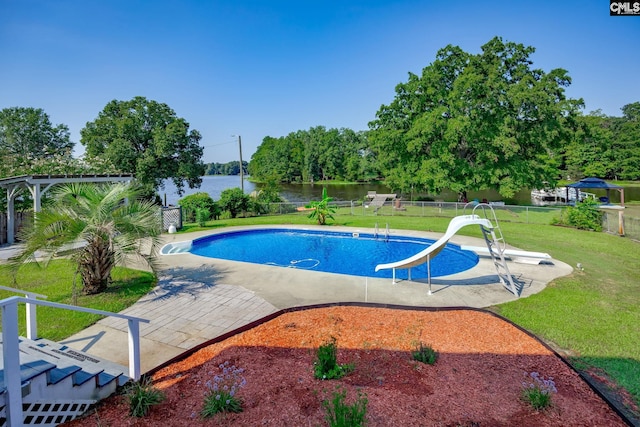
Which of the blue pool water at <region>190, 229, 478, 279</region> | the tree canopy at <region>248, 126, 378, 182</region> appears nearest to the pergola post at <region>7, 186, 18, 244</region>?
the blue pool water at <region>190, 229, 478, 279</region>

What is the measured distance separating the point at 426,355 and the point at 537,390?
1222mm

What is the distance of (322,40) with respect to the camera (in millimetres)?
19625

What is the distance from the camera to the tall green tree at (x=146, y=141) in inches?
884

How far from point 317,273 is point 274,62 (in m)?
19.3

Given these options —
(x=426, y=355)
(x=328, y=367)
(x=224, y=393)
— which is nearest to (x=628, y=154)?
(x=426, y=355)

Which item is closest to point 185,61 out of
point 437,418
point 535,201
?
point 437,418

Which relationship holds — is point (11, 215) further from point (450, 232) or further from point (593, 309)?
point (593, 309)

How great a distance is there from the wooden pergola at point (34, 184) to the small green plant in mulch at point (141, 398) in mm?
10642

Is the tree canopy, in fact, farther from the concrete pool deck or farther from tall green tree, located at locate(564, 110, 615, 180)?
the concrete pool deck

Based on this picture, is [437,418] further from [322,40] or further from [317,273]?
[322,40]

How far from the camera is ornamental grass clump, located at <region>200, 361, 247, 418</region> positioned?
3.14 metres

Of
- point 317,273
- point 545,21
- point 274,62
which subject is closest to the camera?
point 317,273

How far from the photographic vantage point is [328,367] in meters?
3.88

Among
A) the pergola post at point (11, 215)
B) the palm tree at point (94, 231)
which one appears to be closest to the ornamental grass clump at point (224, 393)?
the palm tree at point (94, 231)
